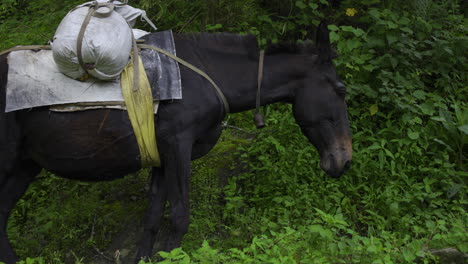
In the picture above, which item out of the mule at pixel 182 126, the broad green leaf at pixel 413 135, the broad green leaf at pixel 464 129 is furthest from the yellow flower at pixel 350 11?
the mule at pixel 182 126

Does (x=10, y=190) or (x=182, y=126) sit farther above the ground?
(x=182, y=126)

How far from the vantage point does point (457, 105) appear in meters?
6.61

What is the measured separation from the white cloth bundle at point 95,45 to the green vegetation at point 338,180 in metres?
1.61

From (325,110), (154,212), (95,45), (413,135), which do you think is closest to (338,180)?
(413,135)

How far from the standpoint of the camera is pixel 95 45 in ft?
13.1

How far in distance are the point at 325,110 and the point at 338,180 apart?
61.3 inches

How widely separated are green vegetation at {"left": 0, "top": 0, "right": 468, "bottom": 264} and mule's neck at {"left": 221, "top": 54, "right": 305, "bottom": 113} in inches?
47.5

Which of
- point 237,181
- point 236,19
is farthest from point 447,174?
point 236,19

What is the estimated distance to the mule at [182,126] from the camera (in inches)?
171

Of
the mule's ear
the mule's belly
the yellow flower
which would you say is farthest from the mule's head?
the yellow flower

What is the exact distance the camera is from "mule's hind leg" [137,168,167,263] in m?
4.94

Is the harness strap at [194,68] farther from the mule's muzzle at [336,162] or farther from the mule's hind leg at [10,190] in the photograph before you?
the mule's hind leg at [10,190]

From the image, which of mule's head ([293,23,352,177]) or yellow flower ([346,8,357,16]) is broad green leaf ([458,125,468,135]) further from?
yellow flower ([346,8,357,16])

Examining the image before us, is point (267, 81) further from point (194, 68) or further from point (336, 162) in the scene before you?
point (336, 162)
